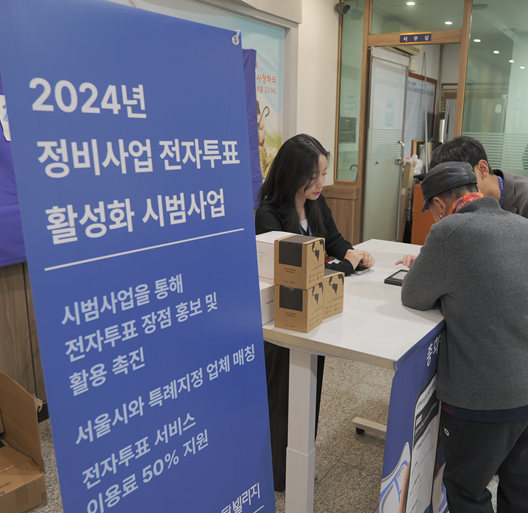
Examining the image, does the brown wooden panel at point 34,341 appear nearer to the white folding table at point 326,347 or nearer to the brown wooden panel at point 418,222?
the white folding table at point 326,347

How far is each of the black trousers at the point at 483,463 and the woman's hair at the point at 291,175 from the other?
992 mm

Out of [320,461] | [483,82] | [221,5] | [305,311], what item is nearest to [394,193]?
[483,82]

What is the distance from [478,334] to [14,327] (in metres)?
2.04

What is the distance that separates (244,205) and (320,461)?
1.47 m

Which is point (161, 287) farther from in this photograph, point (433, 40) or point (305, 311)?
point (433, 40)

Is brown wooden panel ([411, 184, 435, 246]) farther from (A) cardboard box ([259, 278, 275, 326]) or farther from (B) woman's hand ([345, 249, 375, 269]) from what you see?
(A) cardboard box ([259, 278, 275, 326])

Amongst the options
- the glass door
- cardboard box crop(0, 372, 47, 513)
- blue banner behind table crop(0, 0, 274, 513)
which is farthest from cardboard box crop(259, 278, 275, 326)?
the glass door

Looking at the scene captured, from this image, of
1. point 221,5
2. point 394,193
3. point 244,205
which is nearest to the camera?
point 244,205

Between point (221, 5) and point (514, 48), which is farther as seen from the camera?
point (514, 48)

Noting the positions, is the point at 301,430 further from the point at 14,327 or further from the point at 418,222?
the point at 418,222

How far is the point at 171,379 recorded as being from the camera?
1060 millimetres

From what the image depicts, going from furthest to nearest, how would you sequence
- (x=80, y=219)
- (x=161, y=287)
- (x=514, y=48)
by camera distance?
(x=514, y=48) < (x=161, y=287) < (x=80, y=219)

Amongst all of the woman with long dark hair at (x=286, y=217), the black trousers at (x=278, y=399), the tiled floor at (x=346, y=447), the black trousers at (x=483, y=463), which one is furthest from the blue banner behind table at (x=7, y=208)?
the black trousers at (x=483, y=463)

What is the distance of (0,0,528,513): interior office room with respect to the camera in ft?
7.92
